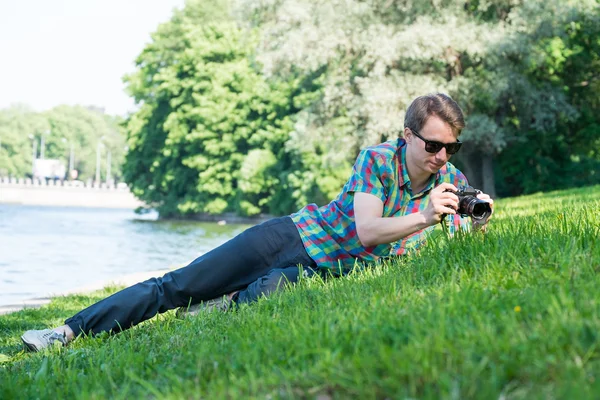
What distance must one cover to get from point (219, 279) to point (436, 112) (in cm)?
168

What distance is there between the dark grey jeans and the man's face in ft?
3.02

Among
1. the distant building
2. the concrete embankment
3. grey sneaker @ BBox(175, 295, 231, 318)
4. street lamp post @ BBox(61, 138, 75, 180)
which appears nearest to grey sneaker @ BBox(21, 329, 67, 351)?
grey sneaker @ BBox(175, 295, 231, 318)

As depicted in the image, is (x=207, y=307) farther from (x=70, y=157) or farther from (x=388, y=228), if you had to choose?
(x=70, y=157)

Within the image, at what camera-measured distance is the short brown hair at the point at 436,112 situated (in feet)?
15.4

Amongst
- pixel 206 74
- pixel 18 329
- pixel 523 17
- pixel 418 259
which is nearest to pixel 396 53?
pixel 523 17

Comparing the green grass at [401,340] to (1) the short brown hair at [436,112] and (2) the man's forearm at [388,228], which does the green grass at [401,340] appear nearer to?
(2) the man's forearm at [388,228]

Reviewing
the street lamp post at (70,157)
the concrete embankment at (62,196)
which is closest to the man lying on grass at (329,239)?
the concrete embankment at (62,196)

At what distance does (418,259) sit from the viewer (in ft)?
14.1

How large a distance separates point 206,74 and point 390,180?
45.7 meters

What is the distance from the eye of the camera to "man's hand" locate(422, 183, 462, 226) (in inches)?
174

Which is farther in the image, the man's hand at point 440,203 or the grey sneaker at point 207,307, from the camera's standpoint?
the grey sneaker at point 207,307

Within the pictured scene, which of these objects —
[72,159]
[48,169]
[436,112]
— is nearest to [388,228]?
[436,112]

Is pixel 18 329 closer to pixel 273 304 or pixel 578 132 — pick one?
pixel 273 304

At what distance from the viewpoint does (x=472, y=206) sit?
452 cm
